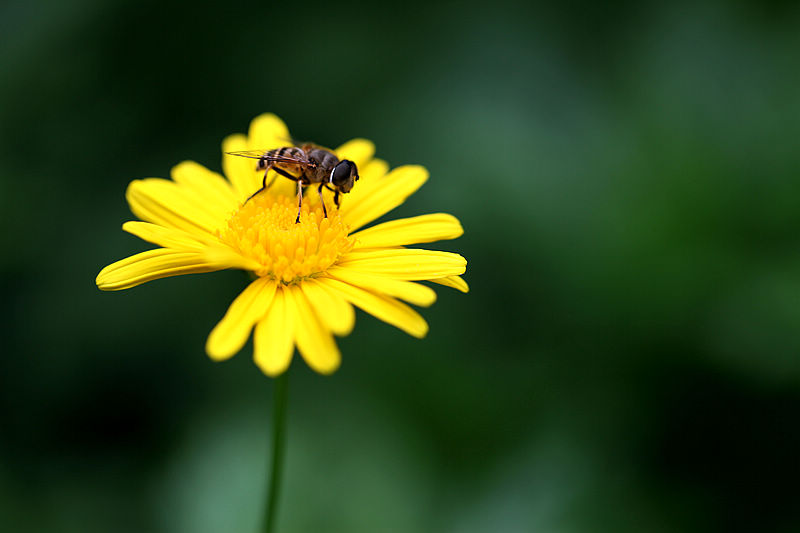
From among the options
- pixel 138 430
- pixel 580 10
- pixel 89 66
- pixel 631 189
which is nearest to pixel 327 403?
pixel 138 430

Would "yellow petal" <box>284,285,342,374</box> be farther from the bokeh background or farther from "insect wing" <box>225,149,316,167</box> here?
the bokeh background

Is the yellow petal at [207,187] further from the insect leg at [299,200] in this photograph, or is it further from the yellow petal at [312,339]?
the yellow petal at [312,339]

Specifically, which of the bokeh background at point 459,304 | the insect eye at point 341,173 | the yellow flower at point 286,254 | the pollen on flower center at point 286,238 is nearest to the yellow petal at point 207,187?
the yellow flower at point 286,254

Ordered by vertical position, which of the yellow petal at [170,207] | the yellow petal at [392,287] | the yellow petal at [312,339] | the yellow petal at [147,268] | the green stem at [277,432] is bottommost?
the green stem at [277,432]

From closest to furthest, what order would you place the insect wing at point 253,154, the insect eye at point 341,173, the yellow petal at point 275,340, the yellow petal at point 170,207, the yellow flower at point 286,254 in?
the yellow petal at point 275,340, the yellow flower at point 286,254, the yellow petal at point 170,207, the insect eye at point 341,173, the insect wing at point 253,154

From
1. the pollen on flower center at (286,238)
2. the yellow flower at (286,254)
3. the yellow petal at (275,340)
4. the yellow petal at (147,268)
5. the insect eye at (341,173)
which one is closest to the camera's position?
the yellow petal at (275,340)

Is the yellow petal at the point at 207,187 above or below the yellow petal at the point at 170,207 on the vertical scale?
above

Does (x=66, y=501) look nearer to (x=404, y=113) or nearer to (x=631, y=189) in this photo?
(x=404, y=113)
